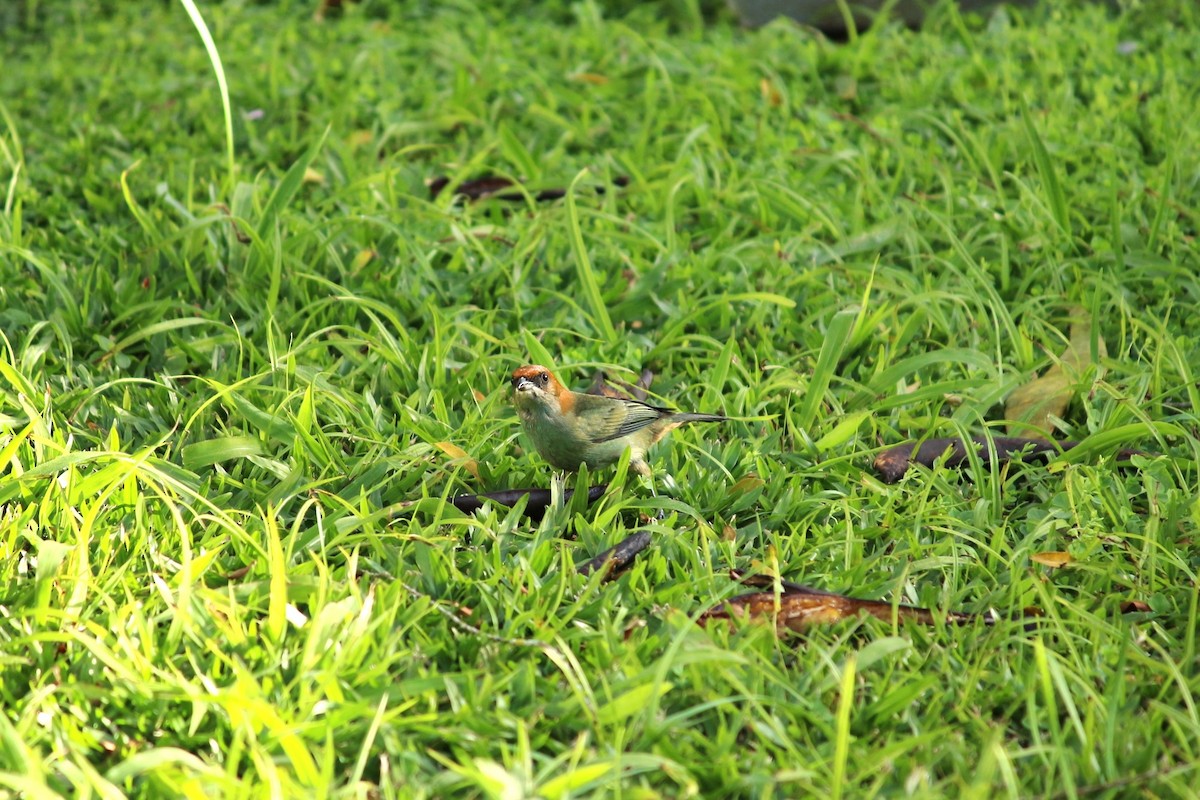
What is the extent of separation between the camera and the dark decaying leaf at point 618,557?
3010 mm

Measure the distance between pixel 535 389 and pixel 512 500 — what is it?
301mm

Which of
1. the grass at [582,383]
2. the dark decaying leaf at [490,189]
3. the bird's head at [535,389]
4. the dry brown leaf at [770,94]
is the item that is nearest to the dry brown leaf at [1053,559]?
the grass at [582,383]

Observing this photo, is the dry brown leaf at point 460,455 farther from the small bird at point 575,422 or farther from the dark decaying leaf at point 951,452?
the dark decaying leaf at point 951,452

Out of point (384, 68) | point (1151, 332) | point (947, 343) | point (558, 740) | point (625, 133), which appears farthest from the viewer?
point (384, 68)

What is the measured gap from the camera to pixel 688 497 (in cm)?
331

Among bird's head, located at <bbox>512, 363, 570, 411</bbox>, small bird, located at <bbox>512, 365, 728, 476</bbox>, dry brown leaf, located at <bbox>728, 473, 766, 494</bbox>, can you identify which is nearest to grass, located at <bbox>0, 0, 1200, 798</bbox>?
dry brown leaf, located at <bbox>728, 473, 766, 494</bbox>

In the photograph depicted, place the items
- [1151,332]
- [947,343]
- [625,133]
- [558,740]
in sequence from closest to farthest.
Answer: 1. [558,740]
2. [1151,332]
3. [947,343]
4. [625,133]

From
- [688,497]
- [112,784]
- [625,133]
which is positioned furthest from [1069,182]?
[112,784]

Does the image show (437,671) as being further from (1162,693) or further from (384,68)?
(384,68)

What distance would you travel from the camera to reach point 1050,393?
12.2ft

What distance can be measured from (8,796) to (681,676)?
4.31ft

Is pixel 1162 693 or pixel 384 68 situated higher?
pixel 384 68

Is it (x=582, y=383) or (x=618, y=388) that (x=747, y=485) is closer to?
(x=618, y=388)

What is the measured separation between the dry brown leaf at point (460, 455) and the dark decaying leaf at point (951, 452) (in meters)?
1.11
